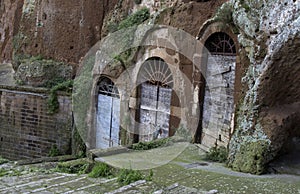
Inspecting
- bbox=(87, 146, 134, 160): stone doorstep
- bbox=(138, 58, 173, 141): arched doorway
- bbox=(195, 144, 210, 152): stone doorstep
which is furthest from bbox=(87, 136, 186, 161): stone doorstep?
bbox=(138, 58, 173, 141): arched doorway

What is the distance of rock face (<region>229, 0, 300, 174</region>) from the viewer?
6.15 metres

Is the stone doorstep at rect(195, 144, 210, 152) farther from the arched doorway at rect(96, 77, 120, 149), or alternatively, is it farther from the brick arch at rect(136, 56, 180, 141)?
the arched doorway at rect(96, 77, 120, 149)

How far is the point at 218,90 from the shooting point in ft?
27.4

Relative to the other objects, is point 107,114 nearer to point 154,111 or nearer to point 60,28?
point 154,111

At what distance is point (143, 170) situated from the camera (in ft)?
21.6

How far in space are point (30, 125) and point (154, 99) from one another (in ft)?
19.1

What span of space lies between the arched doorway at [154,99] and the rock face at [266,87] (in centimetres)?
323

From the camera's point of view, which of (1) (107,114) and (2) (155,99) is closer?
(2) (155,99)

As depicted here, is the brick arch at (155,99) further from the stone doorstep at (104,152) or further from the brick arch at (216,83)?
the stone doorstep at (104,152)

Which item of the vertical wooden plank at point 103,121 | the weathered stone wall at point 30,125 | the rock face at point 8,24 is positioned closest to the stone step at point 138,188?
the vertical wooden plank at point 103,121

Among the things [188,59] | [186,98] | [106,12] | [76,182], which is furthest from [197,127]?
[106,12]

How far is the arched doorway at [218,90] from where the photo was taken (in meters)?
8.00

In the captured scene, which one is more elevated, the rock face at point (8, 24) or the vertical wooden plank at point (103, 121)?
the rock face at point (8, 24)

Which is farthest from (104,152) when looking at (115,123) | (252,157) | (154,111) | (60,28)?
(60,28)
